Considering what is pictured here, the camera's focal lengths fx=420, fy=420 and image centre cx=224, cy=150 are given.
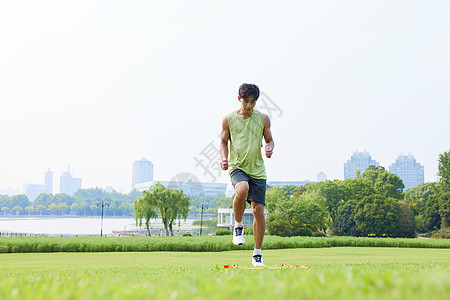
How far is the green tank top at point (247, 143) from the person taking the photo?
604 cm

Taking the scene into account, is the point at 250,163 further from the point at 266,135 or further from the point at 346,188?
the point at 346,188

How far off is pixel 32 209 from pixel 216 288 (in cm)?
21875

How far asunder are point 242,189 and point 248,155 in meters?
0.55

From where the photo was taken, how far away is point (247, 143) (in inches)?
240

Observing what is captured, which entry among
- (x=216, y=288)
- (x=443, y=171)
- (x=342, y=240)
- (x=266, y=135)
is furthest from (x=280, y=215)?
(x=216, y=288)

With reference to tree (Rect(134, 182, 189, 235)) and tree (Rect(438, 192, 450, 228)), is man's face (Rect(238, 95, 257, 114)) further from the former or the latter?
tree (Rect(438, 192, 450, 228))

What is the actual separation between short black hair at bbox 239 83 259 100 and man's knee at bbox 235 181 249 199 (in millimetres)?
1292

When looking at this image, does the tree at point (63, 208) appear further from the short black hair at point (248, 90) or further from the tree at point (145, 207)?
the short black hair at point (248, 90)

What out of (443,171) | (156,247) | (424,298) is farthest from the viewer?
(443,171)

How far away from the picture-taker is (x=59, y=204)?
185250 mm

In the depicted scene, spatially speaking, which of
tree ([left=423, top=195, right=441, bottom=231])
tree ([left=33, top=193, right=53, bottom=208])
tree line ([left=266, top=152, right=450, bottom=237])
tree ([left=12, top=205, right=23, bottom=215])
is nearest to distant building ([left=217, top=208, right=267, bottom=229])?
tree line ([left=266, top=152, right=450, bottom=237])

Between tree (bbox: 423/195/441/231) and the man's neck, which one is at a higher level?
the man's neck

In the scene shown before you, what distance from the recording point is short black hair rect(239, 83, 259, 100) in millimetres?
6145

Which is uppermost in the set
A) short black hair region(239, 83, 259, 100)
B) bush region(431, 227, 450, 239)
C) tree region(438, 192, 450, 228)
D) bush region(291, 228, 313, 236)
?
short black hair region(239, 83, 259, 100)
